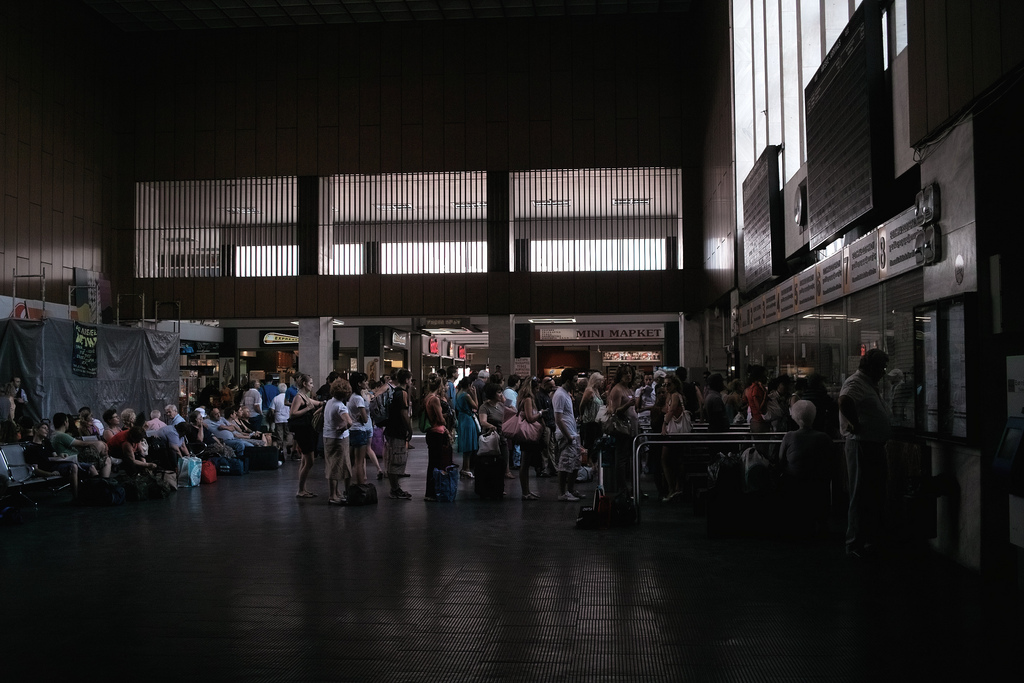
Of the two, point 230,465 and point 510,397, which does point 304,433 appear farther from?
point 510,397

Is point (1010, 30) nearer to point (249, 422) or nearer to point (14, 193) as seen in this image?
point (249, 422)

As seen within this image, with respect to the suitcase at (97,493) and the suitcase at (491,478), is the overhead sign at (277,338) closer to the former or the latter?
the suitcase at (97,493)

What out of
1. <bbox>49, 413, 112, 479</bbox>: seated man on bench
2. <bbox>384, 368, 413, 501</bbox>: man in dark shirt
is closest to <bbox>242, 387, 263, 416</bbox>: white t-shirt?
<bbox>49, 413, 112, 479</bbox>: seated man on bench

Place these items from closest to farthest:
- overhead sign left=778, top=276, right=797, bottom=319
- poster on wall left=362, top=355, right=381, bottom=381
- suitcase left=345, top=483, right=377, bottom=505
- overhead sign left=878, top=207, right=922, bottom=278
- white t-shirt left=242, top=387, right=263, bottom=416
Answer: overhead sign left=878, top=207, right=922, bottom=278 < suitcase left=345, top=483, right=377, bottom=505 < overhead sign left=778, top=276, right=797, bottom=319 < white t-shirt left=242, top=387, right=263, bottom=416 < poster on wall left=362, top=355, right=381, bottom=381

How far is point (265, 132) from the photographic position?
81.7 ft

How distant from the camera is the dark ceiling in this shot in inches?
936

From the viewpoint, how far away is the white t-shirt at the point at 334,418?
37.2 feet

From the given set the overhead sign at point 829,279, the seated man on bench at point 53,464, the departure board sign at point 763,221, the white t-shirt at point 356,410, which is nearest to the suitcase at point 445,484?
the white t-shirt at point 356,410

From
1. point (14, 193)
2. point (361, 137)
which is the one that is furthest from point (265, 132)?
point (14, 193)

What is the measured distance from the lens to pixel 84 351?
17.8m

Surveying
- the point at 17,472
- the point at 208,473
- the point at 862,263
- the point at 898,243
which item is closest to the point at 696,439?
the point at 862,263

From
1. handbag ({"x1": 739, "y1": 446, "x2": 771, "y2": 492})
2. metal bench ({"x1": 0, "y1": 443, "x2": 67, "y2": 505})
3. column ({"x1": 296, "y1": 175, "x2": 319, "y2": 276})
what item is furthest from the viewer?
column ({"x1": 296, "y1": 175, "x2": 319, "y2": 276})

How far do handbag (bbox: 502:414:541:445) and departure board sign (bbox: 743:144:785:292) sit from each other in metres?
5.33

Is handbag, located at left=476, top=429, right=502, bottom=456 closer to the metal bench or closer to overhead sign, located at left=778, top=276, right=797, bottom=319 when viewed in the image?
overhead sign, located at left=778, top=276, right=797, bottom=319
